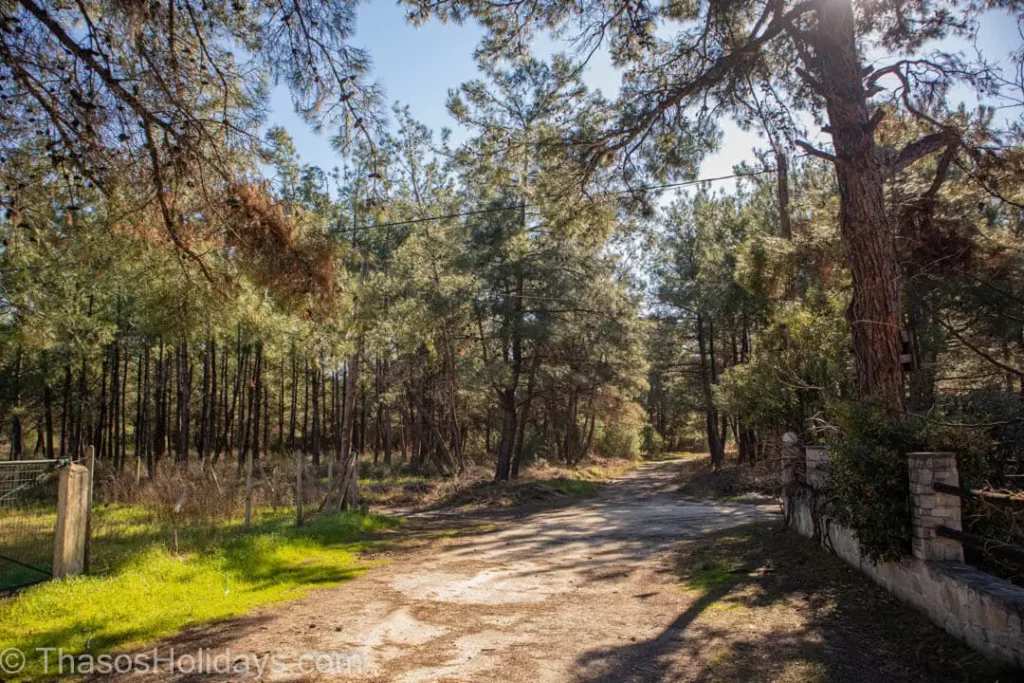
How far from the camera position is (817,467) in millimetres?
8477

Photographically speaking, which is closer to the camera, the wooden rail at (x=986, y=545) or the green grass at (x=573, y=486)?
the wooden rail at (x=986, y=545)

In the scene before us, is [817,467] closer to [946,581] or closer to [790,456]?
[790,456]

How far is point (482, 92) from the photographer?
13.0 metres

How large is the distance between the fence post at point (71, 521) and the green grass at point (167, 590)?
343 mm

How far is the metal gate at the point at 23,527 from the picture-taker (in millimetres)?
6945

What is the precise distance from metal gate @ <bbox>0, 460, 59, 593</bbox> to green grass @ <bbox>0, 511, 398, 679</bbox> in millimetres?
423

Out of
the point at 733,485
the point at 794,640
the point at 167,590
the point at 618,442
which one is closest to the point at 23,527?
the point at 167,590

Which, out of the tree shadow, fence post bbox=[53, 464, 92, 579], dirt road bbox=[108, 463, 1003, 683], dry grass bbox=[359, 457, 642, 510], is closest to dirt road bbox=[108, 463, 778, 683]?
dirt road bbox=[108, 463, 1003, 683]

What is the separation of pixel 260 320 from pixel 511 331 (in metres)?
13.2

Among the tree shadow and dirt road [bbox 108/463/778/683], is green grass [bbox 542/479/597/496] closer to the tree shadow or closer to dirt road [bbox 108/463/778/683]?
dirt road [bbox 108/463/778/683]

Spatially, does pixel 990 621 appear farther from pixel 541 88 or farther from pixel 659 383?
pixel 659 383

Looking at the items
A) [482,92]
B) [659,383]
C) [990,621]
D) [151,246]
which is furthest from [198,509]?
[659,383]

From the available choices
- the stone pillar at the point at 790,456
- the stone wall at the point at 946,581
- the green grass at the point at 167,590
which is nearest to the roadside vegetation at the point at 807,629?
the stone wall at the point at 946,581

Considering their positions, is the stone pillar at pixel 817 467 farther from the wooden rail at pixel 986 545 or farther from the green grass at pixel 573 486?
the green grass at pixel 573 486
